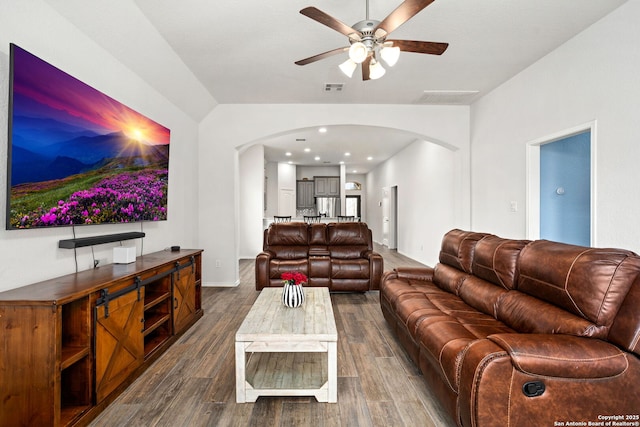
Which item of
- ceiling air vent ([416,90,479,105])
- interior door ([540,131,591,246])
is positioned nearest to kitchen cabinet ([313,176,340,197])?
ceiling air vent ([416,90,479,105])

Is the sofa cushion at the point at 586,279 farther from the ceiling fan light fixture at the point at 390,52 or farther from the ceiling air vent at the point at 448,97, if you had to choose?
the ceiling air vent at the point at 448,97

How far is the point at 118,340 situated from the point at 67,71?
2.06m

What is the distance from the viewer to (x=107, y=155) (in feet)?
8.61

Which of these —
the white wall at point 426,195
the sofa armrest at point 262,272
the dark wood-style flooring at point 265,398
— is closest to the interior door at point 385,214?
the white wall at point 426,195

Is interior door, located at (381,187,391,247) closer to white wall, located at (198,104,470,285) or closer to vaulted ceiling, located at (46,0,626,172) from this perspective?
white wall, located at (198,104,470,285)

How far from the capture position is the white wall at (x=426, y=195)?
5477mm

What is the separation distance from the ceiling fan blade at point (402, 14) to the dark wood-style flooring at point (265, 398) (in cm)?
250

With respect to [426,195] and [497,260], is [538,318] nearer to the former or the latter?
[497,260]

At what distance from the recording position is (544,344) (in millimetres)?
1410

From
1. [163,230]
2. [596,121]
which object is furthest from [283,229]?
[596,121]

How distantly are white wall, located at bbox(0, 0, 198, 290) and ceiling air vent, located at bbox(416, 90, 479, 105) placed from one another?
3719 mm

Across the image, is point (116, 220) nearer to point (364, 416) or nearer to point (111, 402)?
point (111, 402)

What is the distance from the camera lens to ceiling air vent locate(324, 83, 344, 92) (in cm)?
427

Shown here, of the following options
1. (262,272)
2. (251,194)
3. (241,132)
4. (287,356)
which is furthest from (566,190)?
(251,194)
